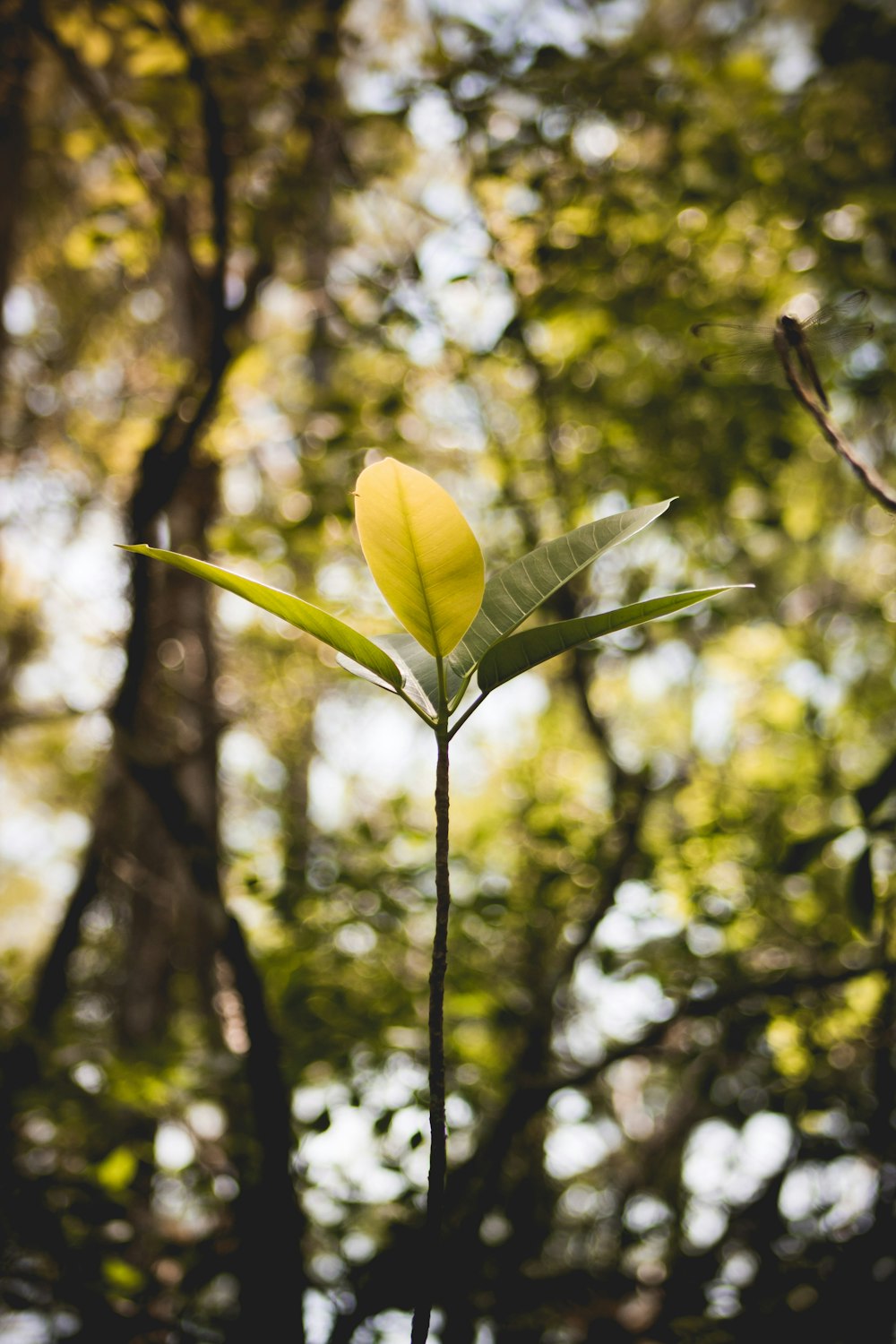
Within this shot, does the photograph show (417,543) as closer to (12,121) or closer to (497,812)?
(497,812)

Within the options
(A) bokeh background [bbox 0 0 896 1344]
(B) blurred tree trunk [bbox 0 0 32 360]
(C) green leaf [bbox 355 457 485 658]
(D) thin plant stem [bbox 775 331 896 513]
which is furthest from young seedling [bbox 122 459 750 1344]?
(B) blurred tree trunk [bbox 0 0 32 360]

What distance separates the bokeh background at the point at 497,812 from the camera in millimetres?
1657

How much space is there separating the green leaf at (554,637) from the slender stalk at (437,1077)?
0.16 ft

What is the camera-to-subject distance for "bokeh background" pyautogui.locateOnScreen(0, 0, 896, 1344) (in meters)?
1.66

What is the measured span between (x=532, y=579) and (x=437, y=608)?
10 centimetres

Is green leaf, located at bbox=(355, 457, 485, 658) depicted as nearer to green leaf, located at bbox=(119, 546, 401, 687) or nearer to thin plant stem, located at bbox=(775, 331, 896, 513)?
green leaf, located at bbox=(119, 546, 401, 687)

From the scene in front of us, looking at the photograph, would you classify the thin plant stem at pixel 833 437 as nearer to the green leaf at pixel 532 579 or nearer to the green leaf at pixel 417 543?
the green leaf at pixel 532 579

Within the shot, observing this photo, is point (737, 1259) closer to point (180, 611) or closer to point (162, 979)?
point (162, 979)

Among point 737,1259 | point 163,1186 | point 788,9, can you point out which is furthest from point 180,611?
point 788,9

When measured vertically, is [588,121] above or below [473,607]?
above

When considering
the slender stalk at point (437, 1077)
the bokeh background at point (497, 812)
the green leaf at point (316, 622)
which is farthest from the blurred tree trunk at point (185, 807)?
the green leaf at point (316, 622)

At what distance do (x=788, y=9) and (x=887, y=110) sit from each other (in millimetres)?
2648

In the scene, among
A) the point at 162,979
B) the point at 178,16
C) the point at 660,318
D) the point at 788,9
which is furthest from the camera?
the point at 788,9

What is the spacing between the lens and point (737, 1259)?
2.37 metres
